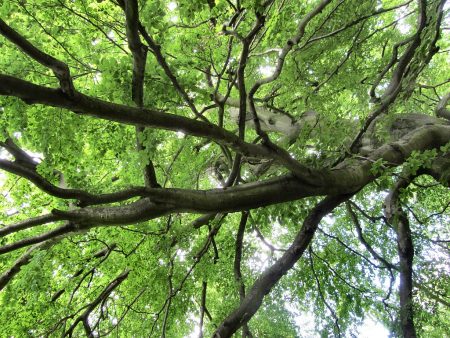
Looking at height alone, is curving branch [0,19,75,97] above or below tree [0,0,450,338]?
below

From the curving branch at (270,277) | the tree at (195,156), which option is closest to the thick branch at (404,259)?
the tree at (195,156)

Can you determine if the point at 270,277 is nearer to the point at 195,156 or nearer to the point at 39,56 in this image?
the point at 195,156

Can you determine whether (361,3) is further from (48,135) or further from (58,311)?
(58,311)

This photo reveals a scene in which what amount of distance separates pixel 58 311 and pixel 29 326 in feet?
1.44

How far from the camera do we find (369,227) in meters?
7.64

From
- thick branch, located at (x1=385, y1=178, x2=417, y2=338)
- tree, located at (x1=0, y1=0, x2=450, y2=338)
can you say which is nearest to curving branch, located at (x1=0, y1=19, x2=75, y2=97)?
tree, located at (x1=0, y1=0, x2=450, y2=338)

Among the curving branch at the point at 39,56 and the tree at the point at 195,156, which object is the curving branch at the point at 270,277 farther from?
the curving branch at the point at 39,56

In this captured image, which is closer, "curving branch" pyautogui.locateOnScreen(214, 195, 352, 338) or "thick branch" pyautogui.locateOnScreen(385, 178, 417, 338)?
"curving branch" pyautogui.locateOnScreen(214, 195, 352, 338)

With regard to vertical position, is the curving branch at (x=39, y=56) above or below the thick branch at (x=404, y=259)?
below

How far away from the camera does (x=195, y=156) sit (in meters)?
5.24

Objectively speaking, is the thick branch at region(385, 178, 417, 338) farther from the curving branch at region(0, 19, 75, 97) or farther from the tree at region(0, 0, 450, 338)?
the curving branch at region(0, 19, 75, 97)

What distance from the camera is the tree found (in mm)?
2568

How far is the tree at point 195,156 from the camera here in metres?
2.57

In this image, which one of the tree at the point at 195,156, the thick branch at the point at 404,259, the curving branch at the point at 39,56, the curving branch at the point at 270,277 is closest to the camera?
the curving branch at the point at 39,56
